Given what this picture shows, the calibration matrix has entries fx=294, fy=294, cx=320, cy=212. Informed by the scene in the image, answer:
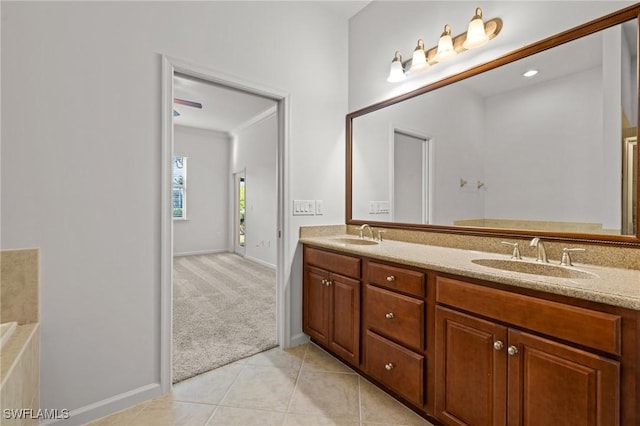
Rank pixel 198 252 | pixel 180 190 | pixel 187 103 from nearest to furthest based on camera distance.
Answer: pixel 187 103
pixel 180 190
pixel 198 252

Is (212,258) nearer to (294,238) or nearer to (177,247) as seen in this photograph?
Answer: (177,247)

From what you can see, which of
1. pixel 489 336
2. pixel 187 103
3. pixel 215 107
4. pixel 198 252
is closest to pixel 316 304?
pixel 489 336

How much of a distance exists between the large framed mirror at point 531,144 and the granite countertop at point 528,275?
0.18 metres

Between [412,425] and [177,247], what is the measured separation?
6.14m

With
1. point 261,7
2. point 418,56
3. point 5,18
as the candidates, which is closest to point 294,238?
point 418,56

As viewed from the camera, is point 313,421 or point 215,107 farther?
point 215,107

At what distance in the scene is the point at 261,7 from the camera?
2.23m

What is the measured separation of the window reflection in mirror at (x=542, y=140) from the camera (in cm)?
135

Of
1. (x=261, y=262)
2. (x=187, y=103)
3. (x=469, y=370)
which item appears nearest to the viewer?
(x=469, y=370)

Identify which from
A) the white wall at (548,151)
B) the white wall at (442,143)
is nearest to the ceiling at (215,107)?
the white wall at (442,143)

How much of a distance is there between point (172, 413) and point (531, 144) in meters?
2.50

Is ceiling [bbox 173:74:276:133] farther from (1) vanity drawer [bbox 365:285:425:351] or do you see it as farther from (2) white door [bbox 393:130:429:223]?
(1) vanity drawer [bbox 365:285:425:351]

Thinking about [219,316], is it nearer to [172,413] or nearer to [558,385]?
[172,413]

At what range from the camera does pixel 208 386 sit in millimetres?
1882
